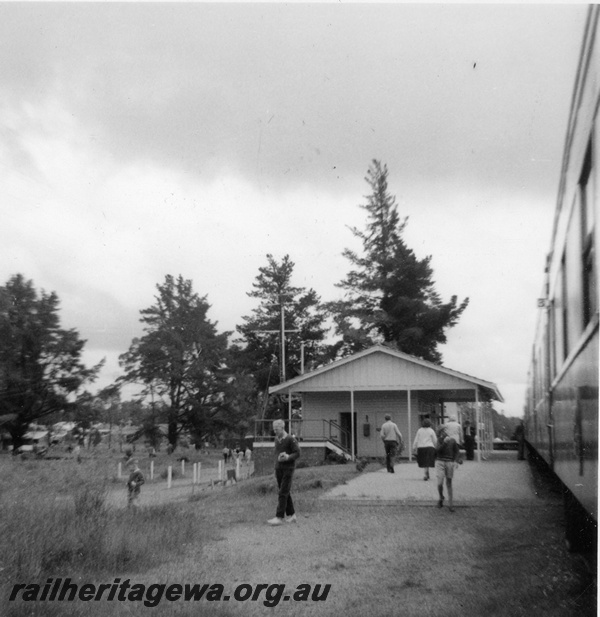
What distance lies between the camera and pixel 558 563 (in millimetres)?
6211

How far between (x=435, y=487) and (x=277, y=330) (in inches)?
430

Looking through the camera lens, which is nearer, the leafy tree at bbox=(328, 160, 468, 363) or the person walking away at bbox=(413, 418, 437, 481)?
the person walking away at bbox=(413, 418, 437, 481)

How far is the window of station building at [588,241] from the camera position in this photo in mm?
4113

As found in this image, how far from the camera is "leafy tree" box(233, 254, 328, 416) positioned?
2023 cm

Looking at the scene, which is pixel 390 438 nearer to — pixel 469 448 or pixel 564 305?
pixel 469 448

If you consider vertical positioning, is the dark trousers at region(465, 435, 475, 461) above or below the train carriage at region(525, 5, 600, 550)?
below

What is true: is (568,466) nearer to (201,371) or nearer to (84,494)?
(84,494)

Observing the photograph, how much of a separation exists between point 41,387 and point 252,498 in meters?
5.27

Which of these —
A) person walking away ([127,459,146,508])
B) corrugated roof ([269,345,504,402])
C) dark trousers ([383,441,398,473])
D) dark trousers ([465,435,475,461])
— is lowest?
dark trousers ([465,435,475,461])

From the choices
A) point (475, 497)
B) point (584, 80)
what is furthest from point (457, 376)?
point (584, 80)

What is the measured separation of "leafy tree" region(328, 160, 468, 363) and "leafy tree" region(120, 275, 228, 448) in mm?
5917

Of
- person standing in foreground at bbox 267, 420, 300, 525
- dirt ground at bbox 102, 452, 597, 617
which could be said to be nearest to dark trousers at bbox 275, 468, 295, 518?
person standing in foreground at bbox 267, 420, 300, 525

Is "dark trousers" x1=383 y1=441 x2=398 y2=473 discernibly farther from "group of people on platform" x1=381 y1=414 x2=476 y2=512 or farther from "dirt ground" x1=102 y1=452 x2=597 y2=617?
"dirt ground" x1=102 y1=452 x2=597 y2=617

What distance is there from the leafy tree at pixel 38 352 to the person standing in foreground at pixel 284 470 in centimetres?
273
